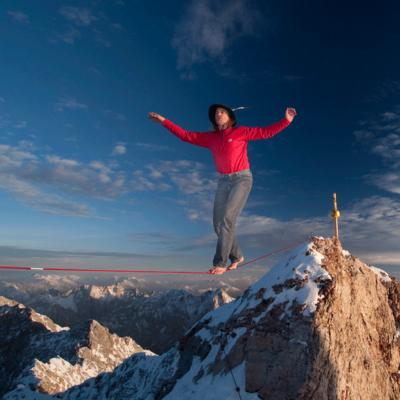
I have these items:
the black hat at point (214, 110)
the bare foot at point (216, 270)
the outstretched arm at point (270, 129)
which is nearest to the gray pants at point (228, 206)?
the bare foot at point (216, 270)

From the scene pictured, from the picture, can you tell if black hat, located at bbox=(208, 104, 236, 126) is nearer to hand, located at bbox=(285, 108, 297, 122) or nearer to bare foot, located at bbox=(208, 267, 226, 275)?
hand, located at bbox=(285, 108, 297, 122)

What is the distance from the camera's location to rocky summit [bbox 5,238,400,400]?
1157 centimetres

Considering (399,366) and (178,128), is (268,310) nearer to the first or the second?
(399,366)

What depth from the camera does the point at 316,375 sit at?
11.2m

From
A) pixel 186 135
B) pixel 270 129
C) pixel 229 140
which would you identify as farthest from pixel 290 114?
pixel 186 135

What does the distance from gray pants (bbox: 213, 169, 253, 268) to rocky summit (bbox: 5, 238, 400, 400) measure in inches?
274

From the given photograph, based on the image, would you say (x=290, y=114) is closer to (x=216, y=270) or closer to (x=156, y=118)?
(x=156, y=118)

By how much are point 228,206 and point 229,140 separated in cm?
258

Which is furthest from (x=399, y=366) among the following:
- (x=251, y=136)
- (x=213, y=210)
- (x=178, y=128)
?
(x=178, y=128)

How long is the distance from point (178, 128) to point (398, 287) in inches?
850

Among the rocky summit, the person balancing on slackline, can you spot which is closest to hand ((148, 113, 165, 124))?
the person balancing on slackline

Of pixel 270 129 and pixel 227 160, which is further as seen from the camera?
pixel 227 160

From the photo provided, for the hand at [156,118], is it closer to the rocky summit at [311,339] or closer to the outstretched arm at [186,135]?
the outstretched arm at [186,135]

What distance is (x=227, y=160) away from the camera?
9.42 m
